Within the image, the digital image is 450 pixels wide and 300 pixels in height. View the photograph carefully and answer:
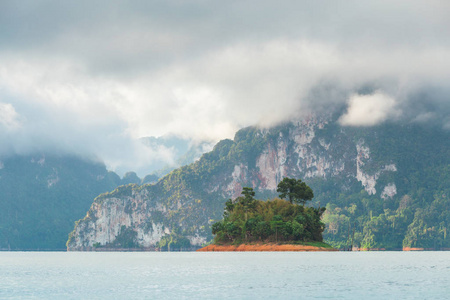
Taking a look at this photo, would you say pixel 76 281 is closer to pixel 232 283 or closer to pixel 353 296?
pixel 232 283

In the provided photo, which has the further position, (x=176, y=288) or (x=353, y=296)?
(x=176, y=288)

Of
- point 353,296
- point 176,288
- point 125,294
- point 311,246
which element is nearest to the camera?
point 353,296

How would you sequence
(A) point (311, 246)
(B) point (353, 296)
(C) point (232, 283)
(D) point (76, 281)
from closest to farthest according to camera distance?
(B) point (353, 296) → (C) point (232, 283) → (D) point (76, 281) → (A) point (311, 246)

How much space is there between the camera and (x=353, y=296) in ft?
159

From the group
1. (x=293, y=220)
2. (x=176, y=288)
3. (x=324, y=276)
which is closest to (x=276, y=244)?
(x=293, y=220)

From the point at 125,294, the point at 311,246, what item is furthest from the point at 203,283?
the point at 311,246

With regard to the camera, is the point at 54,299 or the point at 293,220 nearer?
the point at 54,299

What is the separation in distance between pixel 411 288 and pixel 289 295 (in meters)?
12.7

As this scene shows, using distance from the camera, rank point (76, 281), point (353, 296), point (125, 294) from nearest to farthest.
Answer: point (353, 296)
point (125, 294)
point (76, 281)

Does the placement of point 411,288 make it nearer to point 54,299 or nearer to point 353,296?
point 353,296

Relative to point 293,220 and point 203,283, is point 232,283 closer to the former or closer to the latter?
point 203,283

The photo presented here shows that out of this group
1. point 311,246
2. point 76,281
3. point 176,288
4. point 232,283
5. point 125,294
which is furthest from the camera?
point 311,246

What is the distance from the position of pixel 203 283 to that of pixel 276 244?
136 m

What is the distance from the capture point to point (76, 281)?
67.5 meters
